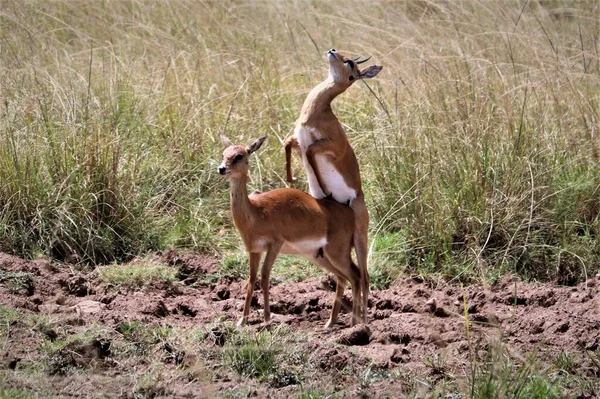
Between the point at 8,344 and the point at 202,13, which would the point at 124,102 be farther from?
the point at 8,344

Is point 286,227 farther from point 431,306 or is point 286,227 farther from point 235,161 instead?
point 431,306

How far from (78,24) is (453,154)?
531cm

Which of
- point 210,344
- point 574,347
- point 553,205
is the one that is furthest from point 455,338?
point 553,205

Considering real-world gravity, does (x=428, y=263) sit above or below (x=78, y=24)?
below

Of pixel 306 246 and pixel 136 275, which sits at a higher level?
pixel 306 246

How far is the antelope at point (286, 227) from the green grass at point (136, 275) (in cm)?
108

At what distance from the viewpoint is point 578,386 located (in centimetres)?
488

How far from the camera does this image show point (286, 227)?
593 cm

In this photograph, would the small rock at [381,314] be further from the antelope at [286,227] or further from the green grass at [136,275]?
the green grass at [136,275]

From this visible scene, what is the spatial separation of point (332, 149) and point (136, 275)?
1.68m

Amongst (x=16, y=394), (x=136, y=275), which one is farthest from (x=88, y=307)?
(x=16, y=394)

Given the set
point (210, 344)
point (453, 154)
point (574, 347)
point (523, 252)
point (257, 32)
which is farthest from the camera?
point (257, 32)

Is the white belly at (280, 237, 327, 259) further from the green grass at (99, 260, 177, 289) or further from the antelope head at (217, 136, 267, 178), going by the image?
the green grass at (99, 260, 177, 289)

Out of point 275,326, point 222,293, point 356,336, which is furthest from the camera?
point 222,293
